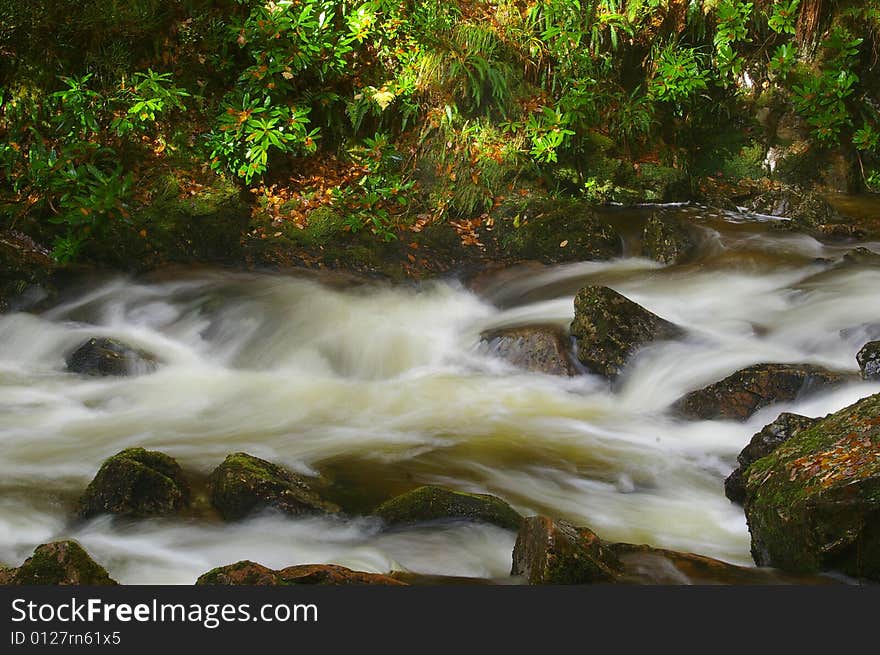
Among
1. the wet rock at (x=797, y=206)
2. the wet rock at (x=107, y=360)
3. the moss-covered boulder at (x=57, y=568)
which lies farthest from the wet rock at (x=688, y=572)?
the wet rock at (x=797, y=206)

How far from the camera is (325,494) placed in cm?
494

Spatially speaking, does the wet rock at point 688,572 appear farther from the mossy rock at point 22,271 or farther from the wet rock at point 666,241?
the mossy rock at point 22,271

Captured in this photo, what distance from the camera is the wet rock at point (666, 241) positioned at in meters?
8.55

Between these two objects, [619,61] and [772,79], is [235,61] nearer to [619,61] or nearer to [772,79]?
[619,61]

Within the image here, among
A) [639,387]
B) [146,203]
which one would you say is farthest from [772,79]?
[146,203]

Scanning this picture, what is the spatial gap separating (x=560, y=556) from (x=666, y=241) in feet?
18.0

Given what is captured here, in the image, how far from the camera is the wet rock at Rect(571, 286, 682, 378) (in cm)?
656

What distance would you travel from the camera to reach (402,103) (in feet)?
30.2

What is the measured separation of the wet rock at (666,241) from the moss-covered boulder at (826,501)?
4416 mm

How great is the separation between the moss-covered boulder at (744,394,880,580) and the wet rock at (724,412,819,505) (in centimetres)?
50

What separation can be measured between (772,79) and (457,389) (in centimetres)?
603

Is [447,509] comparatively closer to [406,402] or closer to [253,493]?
[253,493]

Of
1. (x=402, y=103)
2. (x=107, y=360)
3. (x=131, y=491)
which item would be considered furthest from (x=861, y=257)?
(x=131, y=491)

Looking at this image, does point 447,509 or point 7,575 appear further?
point 447,509
